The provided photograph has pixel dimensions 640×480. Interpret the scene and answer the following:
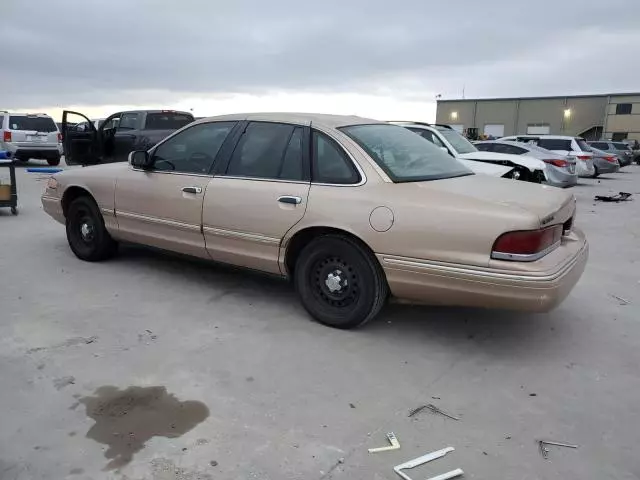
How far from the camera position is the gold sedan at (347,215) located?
3.24m

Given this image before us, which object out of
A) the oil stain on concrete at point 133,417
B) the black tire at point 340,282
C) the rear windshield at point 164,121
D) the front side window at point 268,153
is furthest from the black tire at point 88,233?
Result: the rear windshield at point 164,121

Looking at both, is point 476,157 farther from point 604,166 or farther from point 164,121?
point 604,166

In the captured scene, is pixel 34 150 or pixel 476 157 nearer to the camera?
pixel 476 157

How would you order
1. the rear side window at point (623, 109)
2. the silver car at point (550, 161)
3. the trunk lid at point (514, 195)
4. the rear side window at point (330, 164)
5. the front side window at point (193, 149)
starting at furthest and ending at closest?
the rear side window at point (623, 109) < the silver car at point (550, 161) < the front side window at point (193, 149) < the rear side window at point (330, 164) < the trunk lid at point (514, 195)

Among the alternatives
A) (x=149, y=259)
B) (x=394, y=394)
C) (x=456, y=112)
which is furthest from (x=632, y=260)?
(x=456, y=112)

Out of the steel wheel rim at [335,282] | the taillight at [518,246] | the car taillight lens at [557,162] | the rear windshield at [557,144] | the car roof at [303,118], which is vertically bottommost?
the steel wheel rim at [335,282]

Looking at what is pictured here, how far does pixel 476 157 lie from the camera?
419 inches

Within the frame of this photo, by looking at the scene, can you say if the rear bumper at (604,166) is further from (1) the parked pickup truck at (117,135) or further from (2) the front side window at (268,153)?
(2) the front side window at (268,153)

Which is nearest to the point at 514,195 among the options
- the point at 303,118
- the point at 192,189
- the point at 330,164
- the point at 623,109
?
the point at 330,164

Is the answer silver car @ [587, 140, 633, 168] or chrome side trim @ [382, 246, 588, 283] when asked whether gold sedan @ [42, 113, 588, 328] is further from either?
silver car @ [587, 140, 633, 168]

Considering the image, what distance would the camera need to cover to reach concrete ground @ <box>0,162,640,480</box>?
2441 mm

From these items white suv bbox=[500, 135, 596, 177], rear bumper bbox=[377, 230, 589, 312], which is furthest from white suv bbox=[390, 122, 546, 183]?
rear bumper bbox=[377, 230, 589, 312]

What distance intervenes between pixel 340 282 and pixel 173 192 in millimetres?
1792

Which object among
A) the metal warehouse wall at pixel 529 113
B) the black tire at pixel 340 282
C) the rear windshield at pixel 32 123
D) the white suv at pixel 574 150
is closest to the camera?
the black tire at pixel 340 282
